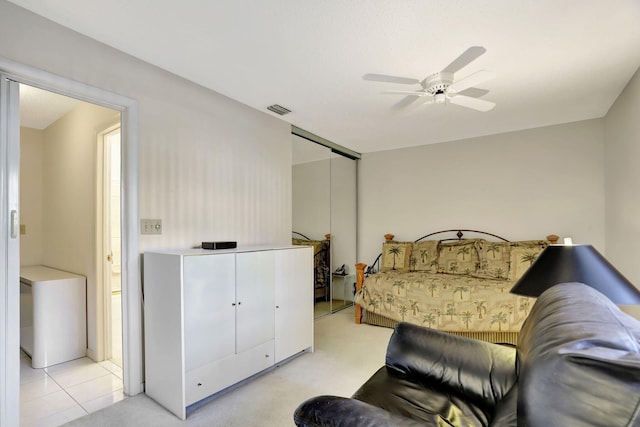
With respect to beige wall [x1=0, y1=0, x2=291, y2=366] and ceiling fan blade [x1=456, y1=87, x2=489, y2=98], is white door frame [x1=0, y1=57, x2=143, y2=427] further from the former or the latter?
ceiling fan blade [x1=456, y1=87, x2=489, y2=98]

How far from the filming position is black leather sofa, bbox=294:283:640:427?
0.57 m

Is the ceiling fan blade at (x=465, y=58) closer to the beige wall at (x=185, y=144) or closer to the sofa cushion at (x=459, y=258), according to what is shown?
the beige wall at (x=185, y=144)

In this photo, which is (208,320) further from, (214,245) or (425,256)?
(425,256)

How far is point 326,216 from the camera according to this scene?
14.3 ft

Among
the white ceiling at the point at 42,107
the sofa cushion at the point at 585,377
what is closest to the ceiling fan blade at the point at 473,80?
the sofa cushion at the point at 585,377

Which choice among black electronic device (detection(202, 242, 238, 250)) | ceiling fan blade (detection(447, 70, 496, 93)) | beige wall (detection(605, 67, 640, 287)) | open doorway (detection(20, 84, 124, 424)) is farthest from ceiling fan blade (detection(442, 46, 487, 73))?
open doorway (detection(20, 84, 124, 424))

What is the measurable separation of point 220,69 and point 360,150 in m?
2.88

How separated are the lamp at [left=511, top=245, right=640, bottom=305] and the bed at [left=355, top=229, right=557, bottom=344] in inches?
71.4

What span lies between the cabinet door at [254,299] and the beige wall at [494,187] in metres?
2.66

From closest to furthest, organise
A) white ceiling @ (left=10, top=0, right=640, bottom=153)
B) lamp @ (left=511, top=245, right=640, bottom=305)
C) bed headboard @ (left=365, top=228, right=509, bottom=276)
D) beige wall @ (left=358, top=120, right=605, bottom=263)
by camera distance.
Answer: lamp @ (left=511, top=245, right=640, bottom=305), white ceiling @ (left=10, top=0, right=640, bottom=153), beige wall @ (left=358, top=120, right=605, bottom=263), bed headboard @ (left=365, top=228, right=509, bottom=276)

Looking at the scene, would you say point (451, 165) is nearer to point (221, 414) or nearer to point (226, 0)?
point (226, 0)

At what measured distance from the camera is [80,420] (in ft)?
6.31

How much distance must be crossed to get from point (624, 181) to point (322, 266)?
3.20 metres

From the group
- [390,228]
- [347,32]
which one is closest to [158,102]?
[347,32]
